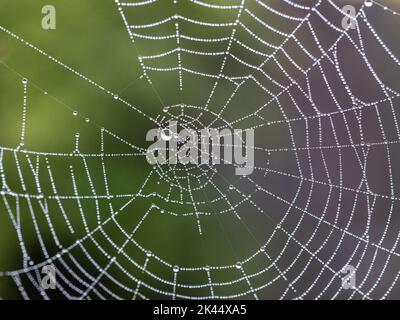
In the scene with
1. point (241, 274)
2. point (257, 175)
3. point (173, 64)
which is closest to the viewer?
point (173, 64)

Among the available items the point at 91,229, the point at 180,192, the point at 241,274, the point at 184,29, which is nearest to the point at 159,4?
the point at 184,29

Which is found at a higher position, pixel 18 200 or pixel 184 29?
pixel 184 29

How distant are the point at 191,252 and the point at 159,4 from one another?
1417 mm

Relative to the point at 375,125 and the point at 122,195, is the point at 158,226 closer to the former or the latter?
the point at 122,195

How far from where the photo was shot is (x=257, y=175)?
494cm

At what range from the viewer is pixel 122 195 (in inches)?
150

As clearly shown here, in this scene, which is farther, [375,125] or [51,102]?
[375,125]

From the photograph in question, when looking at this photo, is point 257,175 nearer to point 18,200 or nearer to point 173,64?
point 173,64

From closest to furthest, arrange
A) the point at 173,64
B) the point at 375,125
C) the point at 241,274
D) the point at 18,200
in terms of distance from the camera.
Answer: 1. the point at 18,200
2. the point at 173,64
3. the point at 241,274
4. the point at 375,125

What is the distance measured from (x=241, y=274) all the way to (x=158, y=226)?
62 centimetres
